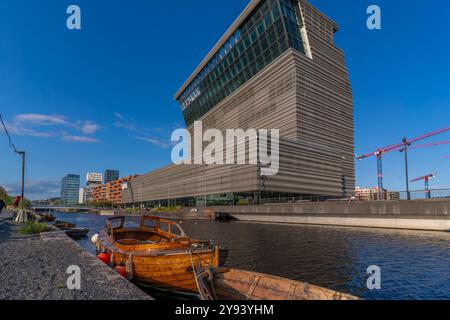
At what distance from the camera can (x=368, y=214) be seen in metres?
42.5

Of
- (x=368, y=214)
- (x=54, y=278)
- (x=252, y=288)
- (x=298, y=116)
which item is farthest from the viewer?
(x=298, y=116)

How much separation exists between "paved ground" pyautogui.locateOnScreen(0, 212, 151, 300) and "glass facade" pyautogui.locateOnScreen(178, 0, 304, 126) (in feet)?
343

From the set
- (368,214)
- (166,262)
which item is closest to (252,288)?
(166,262)

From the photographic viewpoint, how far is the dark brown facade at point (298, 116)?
313ft

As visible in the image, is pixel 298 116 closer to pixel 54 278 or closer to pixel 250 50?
pixel 250 50

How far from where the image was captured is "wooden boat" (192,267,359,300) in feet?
27.0

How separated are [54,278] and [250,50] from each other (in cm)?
12018

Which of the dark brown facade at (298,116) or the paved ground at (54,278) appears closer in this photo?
the paved ground at (54,278)

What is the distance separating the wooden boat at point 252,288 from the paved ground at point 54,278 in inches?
105

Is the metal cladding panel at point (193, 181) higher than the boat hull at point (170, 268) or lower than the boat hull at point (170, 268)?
higher

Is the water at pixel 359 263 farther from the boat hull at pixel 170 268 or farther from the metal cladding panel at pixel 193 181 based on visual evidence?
the metal cladding panel at pixel 193 181

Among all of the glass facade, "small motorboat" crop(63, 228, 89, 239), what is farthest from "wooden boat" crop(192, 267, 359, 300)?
the glass facade

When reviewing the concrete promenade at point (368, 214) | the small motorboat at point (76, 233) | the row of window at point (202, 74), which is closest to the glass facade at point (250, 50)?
the row of window at point (202, 74)
